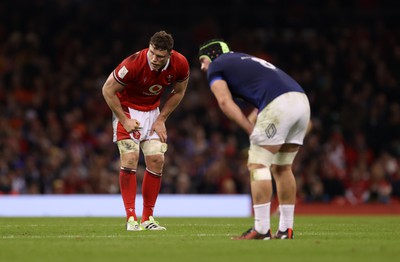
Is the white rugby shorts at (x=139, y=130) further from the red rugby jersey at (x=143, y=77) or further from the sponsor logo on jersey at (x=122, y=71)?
the sponsor logo on jersey at (x=122, y=71)

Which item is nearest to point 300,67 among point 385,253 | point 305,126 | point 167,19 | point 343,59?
point 343,59

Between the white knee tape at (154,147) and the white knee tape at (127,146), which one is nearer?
the white knee tape at (127,146)

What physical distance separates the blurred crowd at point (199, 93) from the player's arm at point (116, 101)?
8.71 m

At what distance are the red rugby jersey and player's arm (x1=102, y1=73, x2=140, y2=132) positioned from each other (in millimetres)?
76

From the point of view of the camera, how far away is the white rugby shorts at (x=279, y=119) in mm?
9180

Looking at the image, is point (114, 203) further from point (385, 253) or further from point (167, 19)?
point (385, 253)

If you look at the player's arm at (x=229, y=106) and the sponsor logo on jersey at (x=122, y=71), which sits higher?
the sponsor logo on jersey at (x=122, y=71)

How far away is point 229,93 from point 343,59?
16.2 metres

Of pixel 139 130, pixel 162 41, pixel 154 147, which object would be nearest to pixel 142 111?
pixel 139 130

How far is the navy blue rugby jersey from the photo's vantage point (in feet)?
30.7

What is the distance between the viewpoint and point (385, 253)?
314 inches

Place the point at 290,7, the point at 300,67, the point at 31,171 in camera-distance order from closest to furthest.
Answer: the point at 31,171 < the point at 300,67 < the point at 290,7

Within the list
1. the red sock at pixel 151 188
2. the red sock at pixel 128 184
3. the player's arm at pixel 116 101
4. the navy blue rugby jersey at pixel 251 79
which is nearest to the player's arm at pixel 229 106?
the navy blue rugby jersey at pixel 251 79

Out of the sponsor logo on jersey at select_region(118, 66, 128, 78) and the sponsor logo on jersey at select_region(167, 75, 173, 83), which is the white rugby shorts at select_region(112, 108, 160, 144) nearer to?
the sponsor logo on jersey at select_region(167, 75, 173, 83)
